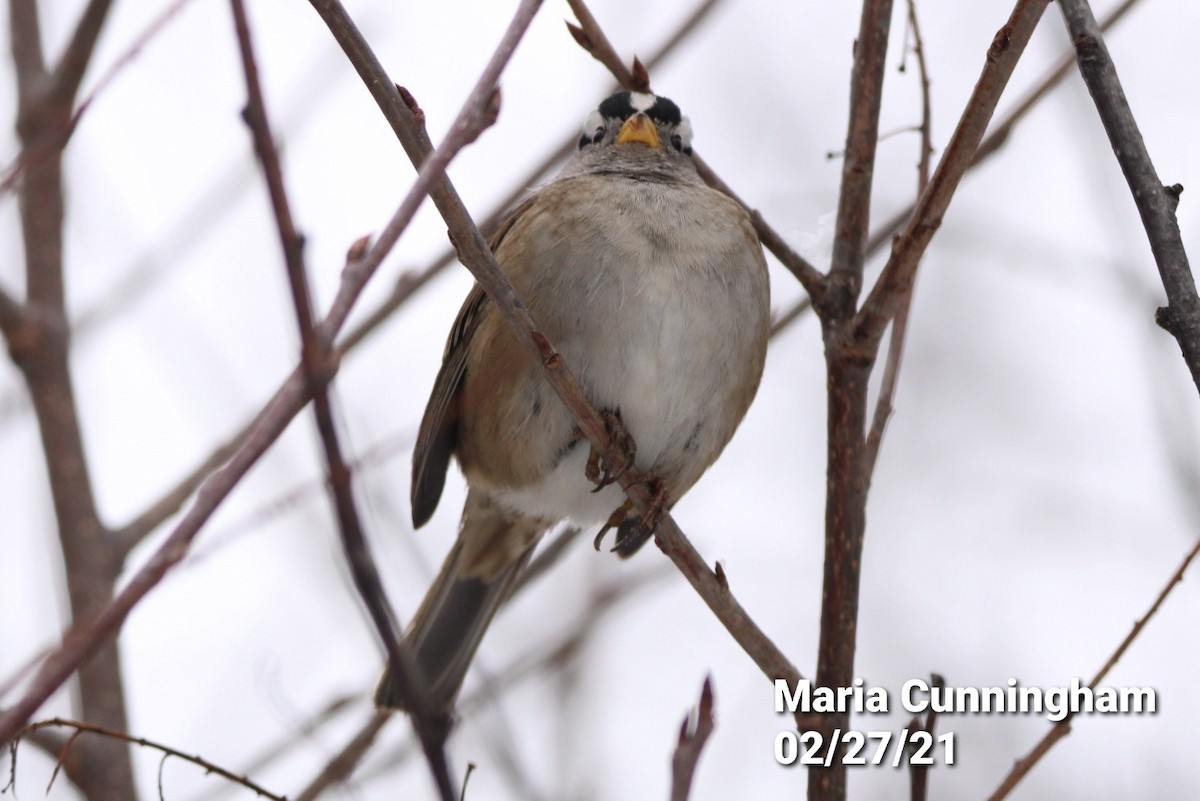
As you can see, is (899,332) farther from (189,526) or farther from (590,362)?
(189,526)

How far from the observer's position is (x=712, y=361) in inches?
146

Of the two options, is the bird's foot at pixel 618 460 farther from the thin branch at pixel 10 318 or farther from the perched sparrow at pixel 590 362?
the thin branch at pixel 10 318

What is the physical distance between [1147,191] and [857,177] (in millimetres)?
913

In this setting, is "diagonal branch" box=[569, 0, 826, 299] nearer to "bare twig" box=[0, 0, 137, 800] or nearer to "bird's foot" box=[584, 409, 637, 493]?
"bird's foot" box=[584, 409, 637, 493]

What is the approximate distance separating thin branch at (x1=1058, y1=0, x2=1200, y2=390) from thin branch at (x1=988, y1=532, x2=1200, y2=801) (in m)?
0.44

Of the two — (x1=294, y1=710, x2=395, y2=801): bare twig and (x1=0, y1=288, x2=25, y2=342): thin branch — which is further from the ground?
(x1=0, y1=288, x2=25, y2=342): thin branch

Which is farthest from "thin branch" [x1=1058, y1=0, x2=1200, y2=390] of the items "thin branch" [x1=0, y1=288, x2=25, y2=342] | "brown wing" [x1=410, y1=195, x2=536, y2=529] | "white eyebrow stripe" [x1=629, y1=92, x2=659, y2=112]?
"thin branch" [x1=0, y1=288, x2=25, y2=342]

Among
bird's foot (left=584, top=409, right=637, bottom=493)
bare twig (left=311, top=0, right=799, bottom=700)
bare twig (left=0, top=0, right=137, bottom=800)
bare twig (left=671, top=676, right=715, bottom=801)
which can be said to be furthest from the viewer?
bird's foot (left=584, top=409, right=637, bottom=493)

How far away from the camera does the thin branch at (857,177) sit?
9.70 feet

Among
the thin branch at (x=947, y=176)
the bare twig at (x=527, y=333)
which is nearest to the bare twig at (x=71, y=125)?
the bare twig at (x=527, y=333)

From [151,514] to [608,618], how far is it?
140 centimetres

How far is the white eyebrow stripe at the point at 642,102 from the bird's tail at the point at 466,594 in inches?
56.2

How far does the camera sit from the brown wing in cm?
390

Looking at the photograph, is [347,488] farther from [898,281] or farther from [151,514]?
[151,514]
